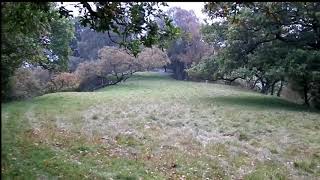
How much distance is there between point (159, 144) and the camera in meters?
14.8

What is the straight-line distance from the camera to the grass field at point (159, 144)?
34.8ft

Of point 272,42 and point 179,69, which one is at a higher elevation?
point 272,42

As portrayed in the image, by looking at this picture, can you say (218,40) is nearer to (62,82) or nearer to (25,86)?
(25,86)

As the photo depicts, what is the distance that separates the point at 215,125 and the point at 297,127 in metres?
4.05

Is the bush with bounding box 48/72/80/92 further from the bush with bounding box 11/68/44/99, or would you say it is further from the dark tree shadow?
the dark tree shadow

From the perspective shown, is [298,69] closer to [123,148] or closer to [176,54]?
[123,148]

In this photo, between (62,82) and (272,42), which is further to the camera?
(62,82)

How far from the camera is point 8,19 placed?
34.0 ft

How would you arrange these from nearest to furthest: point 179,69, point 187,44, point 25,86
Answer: point 25,86 → point 187,44 → point 179,69

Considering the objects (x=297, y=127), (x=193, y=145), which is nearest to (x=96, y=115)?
(x=193, y=145)

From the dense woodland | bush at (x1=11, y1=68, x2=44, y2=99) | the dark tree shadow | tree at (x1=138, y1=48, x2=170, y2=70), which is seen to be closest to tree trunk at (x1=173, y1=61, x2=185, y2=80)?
tree at (x1=138, y1=48, x2=170, y2=70)

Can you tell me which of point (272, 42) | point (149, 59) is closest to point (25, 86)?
point (149, 59)

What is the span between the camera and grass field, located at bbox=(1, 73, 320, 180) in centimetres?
1059

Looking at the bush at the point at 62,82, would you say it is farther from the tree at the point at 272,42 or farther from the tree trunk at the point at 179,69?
the tree trunk at the point at 179,69
